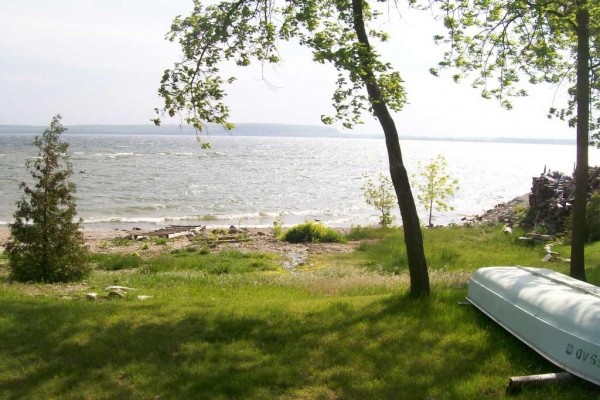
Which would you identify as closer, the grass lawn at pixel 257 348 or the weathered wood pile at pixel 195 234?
the grass lawn at pixel 257 348

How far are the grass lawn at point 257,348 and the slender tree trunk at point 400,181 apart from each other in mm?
466

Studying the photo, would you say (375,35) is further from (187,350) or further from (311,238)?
(311,238)

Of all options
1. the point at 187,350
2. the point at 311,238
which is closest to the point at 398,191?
the point at 187,350

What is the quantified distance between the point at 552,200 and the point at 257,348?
20.7m

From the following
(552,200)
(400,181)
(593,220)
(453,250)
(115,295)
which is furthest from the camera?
(552,200)

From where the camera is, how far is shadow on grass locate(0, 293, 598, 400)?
20.4ft

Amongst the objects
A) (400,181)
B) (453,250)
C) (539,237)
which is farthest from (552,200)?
(400,181)

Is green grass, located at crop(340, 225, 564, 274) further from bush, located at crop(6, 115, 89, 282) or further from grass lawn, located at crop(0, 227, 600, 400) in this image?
bush, located at crop(6, 115, 89, 282)

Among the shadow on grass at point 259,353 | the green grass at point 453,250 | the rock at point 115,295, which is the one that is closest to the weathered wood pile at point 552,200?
the green grass at point 453,250

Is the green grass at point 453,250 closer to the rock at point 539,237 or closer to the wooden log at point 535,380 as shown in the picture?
the rock at point 539,237

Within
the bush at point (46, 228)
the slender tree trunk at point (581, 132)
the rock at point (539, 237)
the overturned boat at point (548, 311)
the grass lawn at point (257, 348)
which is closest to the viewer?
the overturned boat at point (548, 311)

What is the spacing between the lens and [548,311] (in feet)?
20.8

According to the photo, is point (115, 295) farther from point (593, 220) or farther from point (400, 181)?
point (593, 220)

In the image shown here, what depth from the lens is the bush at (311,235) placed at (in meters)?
27.2
